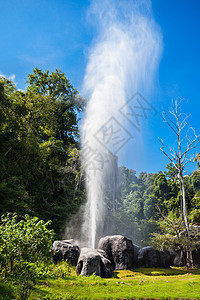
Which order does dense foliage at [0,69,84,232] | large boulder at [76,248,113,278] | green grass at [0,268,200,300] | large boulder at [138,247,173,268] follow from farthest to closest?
dense foliage at [0,69,84,232], large boulder at [138,247,173,268], large boulder at [76,248,113,278], green grass at [0,268,200,300]

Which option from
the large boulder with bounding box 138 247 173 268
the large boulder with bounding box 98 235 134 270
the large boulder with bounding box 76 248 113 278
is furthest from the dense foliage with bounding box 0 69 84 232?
the large boulder with bounding box 138 247 173 268

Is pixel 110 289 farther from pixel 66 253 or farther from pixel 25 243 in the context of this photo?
pixel 66 253

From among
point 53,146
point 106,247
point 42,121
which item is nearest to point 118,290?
point 106,247

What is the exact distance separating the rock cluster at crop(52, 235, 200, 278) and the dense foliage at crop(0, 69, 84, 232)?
4.55m

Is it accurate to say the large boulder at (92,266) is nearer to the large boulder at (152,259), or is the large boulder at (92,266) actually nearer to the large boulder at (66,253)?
the large boulder at (66,253)

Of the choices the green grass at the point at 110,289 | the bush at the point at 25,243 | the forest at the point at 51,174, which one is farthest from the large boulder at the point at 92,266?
the bush at the point at 25,243

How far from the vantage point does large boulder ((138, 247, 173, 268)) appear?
11.8 metres

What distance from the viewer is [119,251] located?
36.9 feet

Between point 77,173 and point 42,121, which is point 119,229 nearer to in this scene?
point 77,173

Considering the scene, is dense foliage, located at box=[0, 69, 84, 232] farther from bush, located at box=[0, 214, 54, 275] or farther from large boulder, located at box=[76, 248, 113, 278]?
bush, located at box=[0, 214, 54, 275]

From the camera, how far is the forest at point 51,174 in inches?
585

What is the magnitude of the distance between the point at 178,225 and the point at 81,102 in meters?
19.9

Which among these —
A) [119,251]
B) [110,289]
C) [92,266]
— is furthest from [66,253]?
[110,289]

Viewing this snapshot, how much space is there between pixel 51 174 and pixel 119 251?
12.5 m
